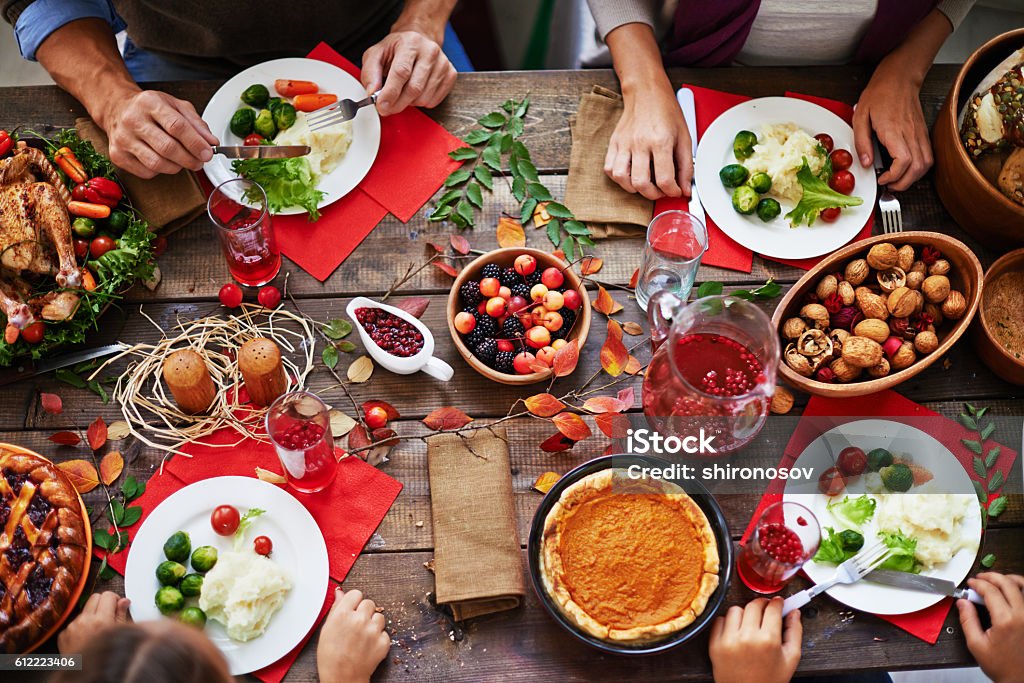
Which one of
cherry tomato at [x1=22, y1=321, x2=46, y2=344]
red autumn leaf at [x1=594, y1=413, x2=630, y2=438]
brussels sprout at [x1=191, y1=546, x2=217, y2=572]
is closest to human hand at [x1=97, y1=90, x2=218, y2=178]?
cherry tomato at [x1=22, y1=321, x2=46, y2=344]

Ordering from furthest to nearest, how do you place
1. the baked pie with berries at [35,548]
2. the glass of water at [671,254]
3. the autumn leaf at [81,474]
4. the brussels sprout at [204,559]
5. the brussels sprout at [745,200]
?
the brussels sprout at [745,200] → the glass of water at [671,254] → the autumn leaf at [81,474] → the brussels sprout at [204,559] → the baked pie with berries at [35,548]

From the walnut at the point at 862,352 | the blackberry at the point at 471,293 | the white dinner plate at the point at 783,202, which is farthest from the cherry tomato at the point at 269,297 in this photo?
the walnut at the point at 862,352

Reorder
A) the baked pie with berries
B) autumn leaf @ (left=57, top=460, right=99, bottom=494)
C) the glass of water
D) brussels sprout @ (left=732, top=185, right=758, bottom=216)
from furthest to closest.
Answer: brussels sprout @ (left=732, top=185, right=758, bottom=216)
the glass of water
autumn leaf @ (left=57, top=460, right=99, bottom=494)
the baked pie with berries

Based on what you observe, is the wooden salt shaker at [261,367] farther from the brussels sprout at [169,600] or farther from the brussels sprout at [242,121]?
the brussels sprout at [242,121]

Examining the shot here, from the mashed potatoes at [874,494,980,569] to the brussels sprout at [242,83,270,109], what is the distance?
5.89ft

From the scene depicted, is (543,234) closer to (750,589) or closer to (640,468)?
(640,468)

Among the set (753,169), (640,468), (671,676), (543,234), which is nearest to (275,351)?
(543,234)

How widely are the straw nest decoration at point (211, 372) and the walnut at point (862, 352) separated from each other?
4.02ft

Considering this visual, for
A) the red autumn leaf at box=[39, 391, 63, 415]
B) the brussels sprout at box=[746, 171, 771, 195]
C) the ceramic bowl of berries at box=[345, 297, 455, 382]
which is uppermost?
the brussels sprout at box=[746, 171, 771, 195]

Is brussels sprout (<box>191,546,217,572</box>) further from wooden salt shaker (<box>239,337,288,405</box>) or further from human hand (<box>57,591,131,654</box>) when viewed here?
wooden salt shaker (<box>239,337,288,405</box>)

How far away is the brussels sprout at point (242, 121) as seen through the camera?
1904 mm

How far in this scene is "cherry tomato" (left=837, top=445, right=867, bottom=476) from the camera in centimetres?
164

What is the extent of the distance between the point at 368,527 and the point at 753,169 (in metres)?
1.29

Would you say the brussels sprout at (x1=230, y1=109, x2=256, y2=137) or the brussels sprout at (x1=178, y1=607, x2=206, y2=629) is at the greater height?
the brussels sprout at (x1=230, y1=109, x2=256, y2=137)
